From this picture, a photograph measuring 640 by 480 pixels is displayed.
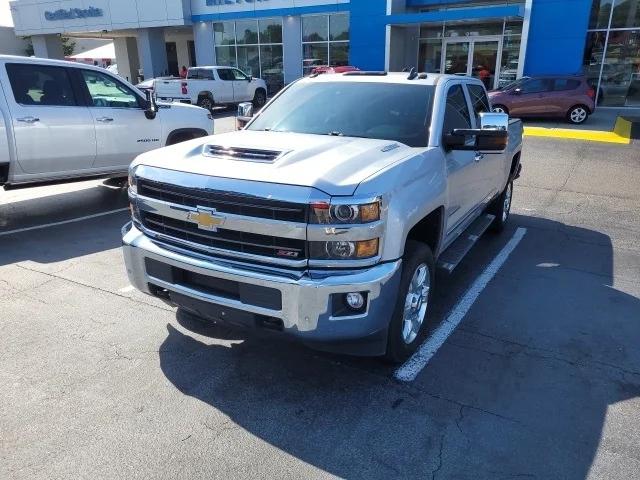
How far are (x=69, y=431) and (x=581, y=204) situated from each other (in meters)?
7.69

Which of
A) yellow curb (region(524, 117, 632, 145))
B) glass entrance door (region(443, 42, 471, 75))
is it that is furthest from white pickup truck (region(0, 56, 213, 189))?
glass entrance door (region(443, 42, 471, 75))

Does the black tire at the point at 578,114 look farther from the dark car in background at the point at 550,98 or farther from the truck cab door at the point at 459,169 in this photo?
the truck cab door at the point at 459,169

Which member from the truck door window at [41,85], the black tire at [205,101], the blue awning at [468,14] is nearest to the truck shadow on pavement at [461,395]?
the truck door window at [41,85]

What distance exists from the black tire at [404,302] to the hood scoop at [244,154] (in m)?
1.06

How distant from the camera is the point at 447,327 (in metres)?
4.19

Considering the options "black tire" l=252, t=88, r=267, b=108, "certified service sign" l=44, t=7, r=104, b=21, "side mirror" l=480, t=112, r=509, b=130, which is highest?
"certified service sign" l=44, t=7, r=104, b=21

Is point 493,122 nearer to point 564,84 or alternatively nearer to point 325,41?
point 564,84

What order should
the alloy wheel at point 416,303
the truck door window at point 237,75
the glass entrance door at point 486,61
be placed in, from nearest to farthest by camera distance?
the alloy wheel at point 416,303 < the truck door window at point 237,75 < the glass entrance door at point 486,61

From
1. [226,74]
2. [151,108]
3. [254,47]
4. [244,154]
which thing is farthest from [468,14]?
[244,154]

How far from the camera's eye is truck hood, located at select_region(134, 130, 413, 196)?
2.99m

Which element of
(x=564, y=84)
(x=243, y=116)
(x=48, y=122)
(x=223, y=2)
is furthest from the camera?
(x=223, y=2)

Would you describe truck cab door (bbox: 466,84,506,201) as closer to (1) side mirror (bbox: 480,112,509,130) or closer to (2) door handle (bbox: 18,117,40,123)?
(1) side mirror (bbox: 480,112,509,130)

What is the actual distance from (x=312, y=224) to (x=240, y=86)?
20184 millimetres

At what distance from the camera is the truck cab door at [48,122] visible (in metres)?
6.50
